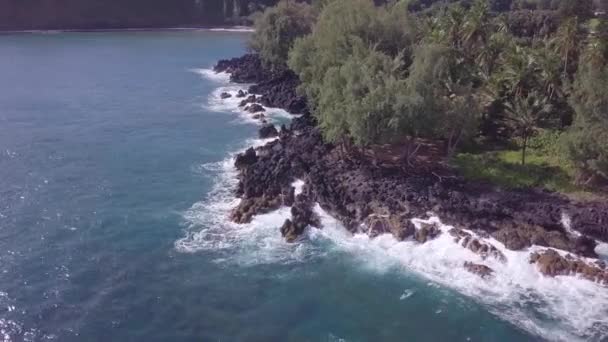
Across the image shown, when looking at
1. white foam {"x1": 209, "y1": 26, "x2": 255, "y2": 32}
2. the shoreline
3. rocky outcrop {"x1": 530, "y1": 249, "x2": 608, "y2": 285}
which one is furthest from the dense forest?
the shoreline

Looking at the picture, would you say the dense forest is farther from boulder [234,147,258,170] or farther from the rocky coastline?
boulder [234,147,258,170]

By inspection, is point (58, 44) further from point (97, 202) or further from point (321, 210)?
point (321, 210)

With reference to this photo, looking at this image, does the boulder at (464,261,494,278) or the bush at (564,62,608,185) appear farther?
the bush at (564,62,608,185)

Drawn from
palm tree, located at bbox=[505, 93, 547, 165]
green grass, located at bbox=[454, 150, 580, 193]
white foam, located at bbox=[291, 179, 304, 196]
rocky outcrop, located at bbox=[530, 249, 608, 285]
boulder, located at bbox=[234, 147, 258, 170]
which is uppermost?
palm tree, located at bbox=[505, 93, 547, 165]

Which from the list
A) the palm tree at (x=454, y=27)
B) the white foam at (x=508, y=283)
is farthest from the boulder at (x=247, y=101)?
the white foam at (x=508, y=283)

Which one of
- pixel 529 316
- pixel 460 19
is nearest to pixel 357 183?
pixel 529 316

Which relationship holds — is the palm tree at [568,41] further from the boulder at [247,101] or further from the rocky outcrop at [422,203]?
the boulder at [247,101]
